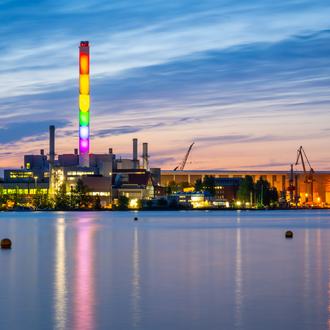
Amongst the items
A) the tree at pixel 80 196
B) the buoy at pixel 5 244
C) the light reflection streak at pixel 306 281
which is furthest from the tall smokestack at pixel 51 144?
the light reflection streak at pixel 306 281

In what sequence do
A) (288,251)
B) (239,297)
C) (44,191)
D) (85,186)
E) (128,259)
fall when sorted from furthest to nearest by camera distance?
1. (44,191)
2. (85,186)
3. (288,251)
4. (128,259)
5. (239,297)

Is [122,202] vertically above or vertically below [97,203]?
above

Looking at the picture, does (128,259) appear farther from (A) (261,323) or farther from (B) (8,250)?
(A) (261,323)

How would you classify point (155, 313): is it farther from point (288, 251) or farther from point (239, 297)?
point (288, 251)

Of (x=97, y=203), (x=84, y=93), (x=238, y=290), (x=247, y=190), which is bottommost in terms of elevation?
(x=238, y=290)

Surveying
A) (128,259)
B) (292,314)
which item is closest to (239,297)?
(292,314)

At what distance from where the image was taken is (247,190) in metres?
193

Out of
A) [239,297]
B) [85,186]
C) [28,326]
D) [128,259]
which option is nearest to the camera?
[28,326]

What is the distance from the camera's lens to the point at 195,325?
19.5 m

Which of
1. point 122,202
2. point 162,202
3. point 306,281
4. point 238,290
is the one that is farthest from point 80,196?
point 238,290

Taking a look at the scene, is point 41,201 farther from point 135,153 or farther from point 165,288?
point 165,288

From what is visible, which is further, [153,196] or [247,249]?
[153,196]

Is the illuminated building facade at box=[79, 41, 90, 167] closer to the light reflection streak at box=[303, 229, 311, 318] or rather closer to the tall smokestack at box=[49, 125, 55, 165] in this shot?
the tall smokestack at box=[49, 125, 55, 165]

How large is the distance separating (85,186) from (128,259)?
13344cm
